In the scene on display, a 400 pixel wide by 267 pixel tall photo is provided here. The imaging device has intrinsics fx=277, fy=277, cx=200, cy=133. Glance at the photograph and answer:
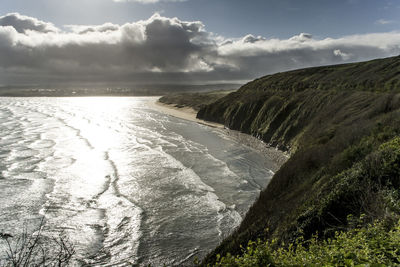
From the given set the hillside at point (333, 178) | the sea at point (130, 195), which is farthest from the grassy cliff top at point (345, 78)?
the sea at point (130, 195)

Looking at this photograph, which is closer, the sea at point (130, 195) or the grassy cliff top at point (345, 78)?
the sea at point (130, 195)

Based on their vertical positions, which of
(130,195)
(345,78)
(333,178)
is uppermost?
(345,78)

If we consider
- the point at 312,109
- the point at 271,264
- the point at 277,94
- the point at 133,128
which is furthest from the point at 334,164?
the point at 133,128

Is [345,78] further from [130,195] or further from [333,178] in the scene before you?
[333,178]

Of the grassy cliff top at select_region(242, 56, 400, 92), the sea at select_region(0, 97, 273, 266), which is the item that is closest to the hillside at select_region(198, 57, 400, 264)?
the grassy cliff top at select_region(242, 56, 400, 92)

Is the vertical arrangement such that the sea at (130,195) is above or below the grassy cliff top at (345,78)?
below

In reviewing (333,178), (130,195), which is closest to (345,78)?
(130,195)

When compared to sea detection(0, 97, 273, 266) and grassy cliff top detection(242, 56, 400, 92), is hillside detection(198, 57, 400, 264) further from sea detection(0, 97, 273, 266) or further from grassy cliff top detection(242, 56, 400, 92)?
sea detection(0, 97, 273, 266)

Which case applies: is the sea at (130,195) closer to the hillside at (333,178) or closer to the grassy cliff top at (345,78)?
the hillside at (333,178)
